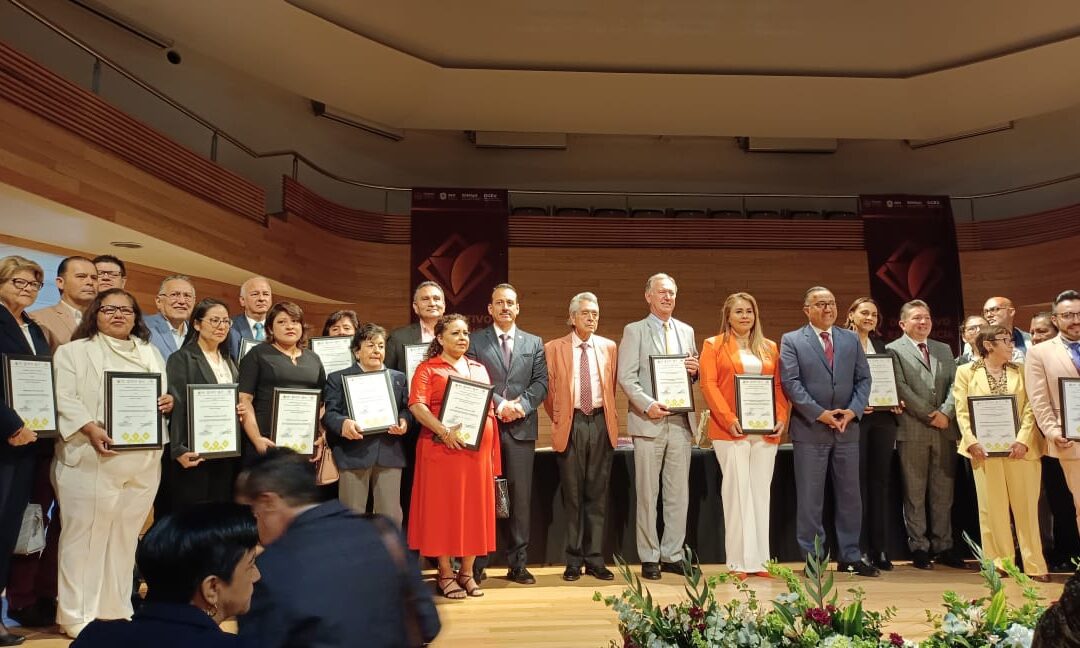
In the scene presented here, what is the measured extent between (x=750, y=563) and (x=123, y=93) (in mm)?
7428

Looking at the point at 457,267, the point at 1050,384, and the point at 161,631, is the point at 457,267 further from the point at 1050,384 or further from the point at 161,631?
the point at 161,631

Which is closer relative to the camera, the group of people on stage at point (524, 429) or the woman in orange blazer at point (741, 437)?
the group of people on stage at point (524, 429)

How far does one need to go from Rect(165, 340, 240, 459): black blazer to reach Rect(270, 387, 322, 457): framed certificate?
0.70ft

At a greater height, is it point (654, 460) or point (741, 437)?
point (741, 437)

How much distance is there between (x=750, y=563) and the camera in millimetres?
4594

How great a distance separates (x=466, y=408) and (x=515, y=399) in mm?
471

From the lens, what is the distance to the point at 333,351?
15.5ft

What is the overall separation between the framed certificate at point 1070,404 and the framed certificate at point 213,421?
4633 millimetres

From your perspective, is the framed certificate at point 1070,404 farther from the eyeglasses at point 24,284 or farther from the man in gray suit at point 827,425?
the eyeglasses at point 24,284

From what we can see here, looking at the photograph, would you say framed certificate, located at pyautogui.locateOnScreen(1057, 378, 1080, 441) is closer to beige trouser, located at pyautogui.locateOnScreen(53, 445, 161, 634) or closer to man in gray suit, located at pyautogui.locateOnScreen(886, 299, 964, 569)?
man in gray suit, located at pyautogui.locateOnScreen(886, 299, 964, 569)

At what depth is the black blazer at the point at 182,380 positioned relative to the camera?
3.79 m

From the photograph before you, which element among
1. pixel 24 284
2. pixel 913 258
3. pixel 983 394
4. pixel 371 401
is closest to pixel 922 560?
pixel 983 394

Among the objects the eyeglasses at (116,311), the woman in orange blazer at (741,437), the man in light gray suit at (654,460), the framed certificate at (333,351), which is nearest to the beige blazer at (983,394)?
the woman in orange blazer at (741,437)

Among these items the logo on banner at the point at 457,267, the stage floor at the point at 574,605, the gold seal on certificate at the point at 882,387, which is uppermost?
the logo on banner at the point at 457,267
